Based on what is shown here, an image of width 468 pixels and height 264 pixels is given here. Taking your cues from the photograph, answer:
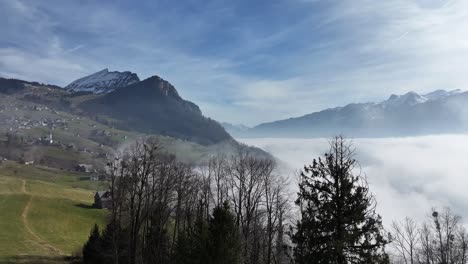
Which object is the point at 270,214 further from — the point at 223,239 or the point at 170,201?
the point at 223,239

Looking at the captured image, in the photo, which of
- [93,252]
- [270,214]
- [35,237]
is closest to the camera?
[270,214]

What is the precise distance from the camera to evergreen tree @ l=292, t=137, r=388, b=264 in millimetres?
21250

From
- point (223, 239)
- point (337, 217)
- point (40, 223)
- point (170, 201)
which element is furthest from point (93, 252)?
point (337, 217)

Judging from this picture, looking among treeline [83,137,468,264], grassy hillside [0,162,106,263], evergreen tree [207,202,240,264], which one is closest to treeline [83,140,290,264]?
treeline [83,137,468,264]

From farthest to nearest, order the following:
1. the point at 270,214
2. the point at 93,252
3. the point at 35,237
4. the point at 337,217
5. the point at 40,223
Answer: the point at 40,223
the point at 35,237
the point at 93,252
the point at 270,214
the point at 337,217

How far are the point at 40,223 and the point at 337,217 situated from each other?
251 feet

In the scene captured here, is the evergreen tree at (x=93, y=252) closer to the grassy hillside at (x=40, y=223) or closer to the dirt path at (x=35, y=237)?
the grassy hillside at (x=40, y=223)

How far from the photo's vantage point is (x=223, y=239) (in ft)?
96.9

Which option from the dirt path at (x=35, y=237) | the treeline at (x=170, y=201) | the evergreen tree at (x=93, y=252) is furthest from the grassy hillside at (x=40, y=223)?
the treeline at (x=170, y=201)

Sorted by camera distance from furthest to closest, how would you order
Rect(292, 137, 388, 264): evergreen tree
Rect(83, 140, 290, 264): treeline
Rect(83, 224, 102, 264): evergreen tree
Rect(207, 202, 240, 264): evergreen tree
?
Rect(83, 224, 102, 264): evergreen tree < Rect(83, 140, 290, 264): treeline < Rect(207, 202, 240, 264): evergreen tree < Rect(292, 137, 388, 264): evergreen tree

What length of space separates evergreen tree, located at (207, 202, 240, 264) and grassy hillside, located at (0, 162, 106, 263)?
111 ft

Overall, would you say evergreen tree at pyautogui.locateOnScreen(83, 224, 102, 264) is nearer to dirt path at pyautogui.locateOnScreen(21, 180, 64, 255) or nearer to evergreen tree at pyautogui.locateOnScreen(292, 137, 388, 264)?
dirt path at pyautogui.locateOnScreen(21, 180, 64, 255)

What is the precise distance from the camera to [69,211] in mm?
98750

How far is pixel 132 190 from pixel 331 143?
2625 centimetres
